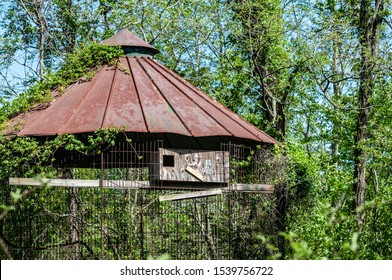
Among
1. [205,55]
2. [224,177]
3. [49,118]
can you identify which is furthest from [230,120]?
[205,55]

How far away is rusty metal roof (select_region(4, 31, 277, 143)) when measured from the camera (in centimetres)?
1202

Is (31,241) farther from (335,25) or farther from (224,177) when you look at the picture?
(335,25)

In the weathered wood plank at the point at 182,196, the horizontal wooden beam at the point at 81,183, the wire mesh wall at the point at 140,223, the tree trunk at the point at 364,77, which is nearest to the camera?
the horizontal wooden beam at the point at 81,183

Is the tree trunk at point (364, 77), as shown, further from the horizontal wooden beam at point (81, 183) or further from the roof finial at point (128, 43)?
the horizontal wooden beam at point (81, 183)

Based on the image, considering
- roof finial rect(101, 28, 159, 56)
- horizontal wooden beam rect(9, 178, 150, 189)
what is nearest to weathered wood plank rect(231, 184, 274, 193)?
horizontal wooden beam rect(9, 178, 150, 189)

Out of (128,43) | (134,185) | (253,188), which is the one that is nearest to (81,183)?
(134,185)

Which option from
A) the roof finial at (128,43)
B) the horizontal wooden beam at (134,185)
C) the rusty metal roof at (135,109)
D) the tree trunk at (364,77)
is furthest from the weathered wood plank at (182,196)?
the tree trunk at (364,77)

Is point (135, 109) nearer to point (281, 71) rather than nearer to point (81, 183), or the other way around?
point (81, 183)

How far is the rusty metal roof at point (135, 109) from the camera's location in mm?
12023

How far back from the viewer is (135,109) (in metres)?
12.3

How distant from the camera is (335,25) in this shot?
1803 centimetres

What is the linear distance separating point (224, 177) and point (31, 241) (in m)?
3.72

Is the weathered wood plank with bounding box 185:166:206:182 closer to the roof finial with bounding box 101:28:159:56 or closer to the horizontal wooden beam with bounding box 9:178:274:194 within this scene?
the horizontal wooden beam with bounding box 9:178:274:194

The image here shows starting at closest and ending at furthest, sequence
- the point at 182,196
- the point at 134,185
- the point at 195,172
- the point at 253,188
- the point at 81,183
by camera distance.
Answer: the point at 81,183
the point at 134,185
the point at 182,196
the point at 195,172
the point at 253,188
